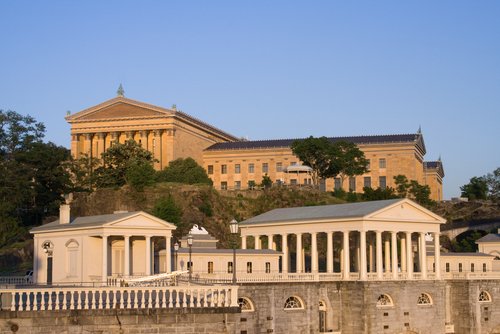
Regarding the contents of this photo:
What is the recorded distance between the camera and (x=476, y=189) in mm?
153125

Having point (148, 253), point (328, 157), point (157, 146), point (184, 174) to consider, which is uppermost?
point (157, 146)

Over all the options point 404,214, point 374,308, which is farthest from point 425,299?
point 404,214

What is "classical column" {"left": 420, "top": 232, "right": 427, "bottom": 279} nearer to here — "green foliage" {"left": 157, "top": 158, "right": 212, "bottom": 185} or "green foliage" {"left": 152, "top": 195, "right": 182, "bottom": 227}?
"green foliage" {"left": 152, "top": 195, "right": 182, "bottom": 227}

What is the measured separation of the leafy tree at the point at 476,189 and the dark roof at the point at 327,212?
78697mm

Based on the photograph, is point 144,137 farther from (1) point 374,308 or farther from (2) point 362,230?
(1) point 374,308

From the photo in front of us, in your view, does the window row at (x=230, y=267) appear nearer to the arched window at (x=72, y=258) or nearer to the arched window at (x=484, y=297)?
the arched window at (x=72, y=258)

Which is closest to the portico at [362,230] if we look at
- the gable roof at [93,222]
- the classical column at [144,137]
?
the gable roof at [93,222]

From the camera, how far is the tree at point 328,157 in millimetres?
122938

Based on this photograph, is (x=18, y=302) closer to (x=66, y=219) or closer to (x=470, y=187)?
(x=66, y=219)

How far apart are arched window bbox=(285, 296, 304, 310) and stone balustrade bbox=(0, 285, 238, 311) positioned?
22644mm

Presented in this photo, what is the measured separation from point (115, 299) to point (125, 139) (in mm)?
103177

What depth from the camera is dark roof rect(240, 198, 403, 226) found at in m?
70.3

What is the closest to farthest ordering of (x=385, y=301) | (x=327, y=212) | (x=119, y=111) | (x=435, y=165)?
(x=385, y=301)
(x=327, y=212)
(x=119, y=111)
(x=435, y=165)

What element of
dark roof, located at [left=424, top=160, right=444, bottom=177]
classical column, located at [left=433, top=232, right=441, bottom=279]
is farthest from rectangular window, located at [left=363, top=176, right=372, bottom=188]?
classical column, located at [left=433, top=232, right=441, bottom=279]
